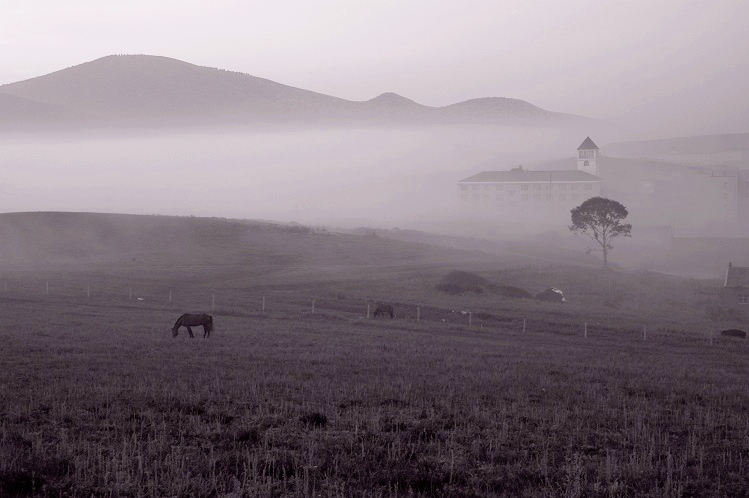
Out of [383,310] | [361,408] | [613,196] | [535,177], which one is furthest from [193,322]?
[613,196]

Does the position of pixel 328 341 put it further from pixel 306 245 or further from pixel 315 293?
pixel 306 245

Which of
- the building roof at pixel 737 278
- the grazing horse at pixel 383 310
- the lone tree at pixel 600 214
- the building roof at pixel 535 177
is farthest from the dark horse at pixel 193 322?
the building roof at pixel 535 177

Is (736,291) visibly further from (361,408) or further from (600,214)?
(361,408)

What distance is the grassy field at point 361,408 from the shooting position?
9305 millimetres

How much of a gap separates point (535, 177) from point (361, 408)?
145 metres

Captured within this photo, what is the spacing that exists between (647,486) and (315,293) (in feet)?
142

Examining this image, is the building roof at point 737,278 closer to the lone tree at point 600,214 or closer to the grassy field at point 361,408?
the lone tree at point 600,214

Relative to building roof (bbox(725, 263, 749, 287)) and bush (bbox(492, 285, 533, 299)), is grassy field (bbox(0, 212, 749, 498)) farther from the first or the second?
building roof (bbox(725, 263, 749, 287))

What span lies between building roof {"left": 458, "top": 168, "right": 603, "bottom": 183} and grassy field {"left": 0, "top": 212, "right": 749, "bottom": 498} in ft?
381

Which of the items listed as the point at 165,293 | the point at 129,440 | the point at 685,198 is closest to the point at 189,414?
the point at 129,440

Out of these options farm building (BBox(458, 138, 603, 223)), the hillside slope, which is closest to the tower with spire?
farm building (BBox(458, 138, 603, 223))

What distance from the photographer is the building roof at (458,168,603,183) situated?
489 ft

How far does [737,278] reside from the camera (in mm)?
67375

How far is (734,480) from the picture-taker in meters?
9.73
